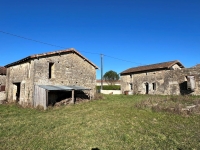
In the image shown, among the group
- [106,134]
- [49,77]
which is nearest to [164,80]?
[49,77]

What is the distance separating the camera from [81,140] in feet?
20.2

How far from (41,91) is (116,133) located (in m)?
9.21

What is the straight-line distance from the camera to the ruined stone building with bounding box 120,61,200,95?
68.8ft

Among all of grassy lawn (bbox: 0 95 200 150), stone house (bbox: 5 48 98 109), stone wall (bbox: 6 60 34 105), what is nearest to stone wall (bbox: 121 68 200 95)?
stone house (bbox: 5 48 98 109)

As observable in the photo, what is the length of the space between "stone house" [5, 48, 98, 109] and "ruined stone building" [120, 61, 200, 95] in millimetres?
10730

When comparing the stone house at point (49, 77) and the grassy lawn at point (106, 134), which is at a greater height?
the stone house at point (49, 77)

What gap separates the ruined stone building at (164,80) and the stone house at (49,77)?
1073cm

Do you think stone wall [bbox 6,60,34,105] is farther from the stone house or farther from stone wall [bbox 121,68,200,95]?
stone wall [bbox 121,68,200,95]

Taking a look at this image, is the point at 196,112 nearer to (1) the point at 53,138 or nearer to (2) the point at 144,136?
(2) the point at 144,136

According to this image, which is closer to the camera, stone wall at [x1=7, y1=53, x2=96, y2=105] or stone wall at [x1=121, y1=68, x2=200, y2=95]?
stone wall at [x1=7, y1=53, x2=96, y2=105]

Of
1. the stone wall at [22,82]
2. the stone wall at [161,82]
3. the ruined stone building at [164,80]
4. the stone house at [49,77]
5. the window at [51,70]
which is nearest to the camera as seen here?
the stone house at [49,77]

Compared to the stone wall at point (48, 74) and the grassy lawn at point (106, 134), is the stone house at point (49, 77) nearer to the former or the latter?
the stone wall at point (48, 74)

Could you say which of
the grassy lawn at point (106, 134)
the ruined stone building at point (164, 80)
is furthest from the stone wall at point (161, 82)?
the grassy lawn at point (106, 134)

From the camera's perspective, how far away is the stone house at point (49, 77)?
587 inches
